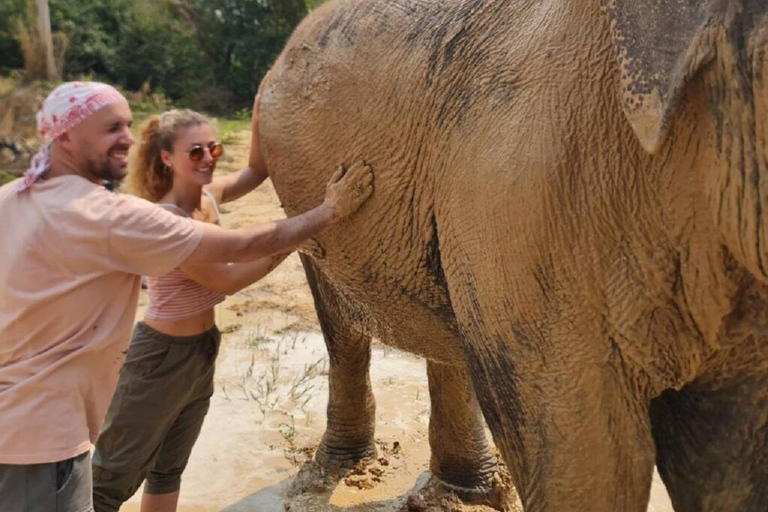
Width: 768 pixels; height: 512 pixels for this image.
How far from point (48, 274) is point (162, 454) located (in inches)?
54.3

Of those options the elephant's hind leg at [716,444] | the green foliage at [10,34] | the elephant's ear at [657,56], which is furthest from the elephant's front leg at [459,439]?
the green foliage at [10,34]

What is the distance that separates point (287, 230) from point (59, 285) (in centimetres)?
68

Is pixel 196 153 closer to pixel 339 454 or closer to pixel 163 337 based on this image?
pixel 163 337

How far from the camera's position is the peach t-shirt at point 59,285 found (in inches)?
87.7

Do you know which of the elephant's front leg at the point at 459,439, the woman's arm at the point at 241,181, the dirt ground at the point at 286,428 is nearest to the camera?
the woman's arm at the point at 241,181

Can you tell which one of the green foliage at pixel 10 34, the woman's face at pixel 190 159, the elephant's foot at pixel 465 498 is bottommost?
the elephant's foot at pixel 465 498

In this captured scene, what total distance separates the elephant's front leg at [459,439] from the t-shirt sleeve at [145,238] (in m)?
1.84

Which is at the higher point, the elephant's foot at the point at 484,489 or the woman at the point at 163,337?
the woman at the point at 163,337

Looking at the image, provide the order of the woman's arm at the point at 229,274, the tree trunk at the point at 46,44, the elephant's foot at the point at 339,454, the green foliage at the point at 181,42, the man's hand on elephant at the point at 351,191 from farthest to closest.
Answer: the green foliage at the point at 181,42 → the tree trunk at the point at 46,44 → the elephant's foot at the point at 339,454 → the woman's arm at the point at 229,274 → the man's hand on elephant at the point at 351,191

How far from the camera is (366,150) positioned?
2.72 m

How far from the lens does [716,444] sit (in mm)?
2357

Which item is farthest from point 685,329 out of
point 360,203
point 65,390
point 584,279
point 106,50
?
point 106,50

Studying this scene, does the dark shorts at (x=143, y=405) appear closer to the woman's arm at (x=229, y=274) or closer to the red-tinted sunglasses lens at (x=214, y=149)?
the woman's arm at (x=229, y=274)

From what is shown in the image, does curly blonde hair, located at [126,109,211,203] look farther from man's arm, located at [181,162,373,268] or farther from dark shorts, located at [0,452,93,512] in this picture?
dark shorts, located at [0,452,93,512]
